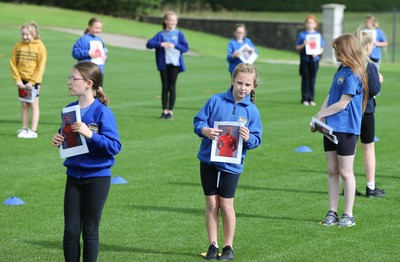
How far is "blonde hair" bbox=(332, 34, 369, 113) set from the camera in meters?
8.93

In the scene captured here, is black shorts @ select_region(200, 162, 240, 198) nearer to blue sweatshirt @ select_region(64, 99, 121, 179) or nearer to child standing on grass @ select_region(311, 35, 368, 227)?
blue sweatshirt @ select_region(64, 99, 121, 179)

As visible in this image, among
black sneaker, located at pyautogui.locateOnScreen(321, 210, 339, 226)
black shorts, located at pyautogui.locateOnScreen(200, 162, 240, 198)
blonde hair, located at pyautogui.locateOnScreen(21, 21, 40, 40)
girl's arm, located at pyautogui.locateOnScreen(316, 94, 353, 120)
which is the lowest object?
black sneaker, located at pyautogui.locateOnScreen(321, 210, 339, 226)

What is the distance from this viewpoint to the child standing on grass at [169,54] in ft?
57.6

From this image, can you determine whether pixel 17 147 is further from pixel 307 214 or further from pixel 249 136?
pixel 249 136

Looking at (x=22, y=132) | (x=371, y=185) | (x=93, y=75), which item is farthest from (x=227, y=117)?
(x=22, y=132)

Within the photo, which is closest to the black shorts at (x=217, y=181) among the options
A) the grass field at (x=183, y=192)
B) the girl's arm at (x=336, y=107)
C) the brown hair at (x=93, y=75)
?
the grass field at (x=183, y=192)

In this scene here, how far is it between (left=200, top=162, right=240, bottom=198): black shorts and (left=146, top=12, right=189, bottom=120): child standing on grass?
9726mm

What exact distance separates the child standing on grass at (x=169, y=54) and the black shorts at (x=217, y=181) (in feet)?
31.9

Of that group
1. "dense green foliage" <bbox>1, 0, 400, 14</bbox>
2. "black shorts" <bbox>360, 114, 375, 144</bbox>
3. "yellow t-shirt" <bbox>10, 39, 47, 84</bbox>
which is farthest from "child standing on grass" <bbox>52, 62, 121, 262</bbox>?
"dense green foliage" <bbox>1, 0, 400, 14</bbox>

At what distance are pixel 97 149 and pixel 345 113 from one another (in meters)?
3.10

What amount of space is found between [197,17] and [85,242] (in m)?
38.0

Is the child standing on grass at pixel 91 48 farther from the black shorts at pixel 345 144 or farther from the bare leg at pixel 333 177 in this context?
the black shorts at pixel 345 144

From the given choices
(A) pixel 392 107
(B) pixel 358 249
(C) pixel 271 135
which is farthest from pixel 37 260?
(A) pixel 392 107

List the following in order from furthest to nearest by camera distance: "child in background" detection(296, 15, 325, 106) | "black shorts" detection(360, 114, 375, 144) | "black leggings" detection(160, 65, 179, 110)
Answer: "child in background" detection(296, 15, 325, 106)
"black leggings" detection(160, 65, 179, 110)
"black shorts" detection(360, 114, 375, 144)
